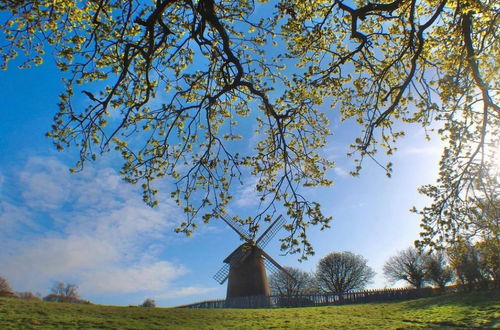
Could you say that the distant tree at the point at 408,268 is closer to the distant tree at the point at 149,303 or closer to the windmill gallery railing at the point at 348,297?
the windmill gallery railing at the point at 348,297

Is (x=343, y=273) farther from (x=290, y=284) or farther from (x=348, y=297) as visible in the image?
(x=348, y=297)

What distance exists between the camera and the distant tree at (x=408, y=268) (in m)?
61.1

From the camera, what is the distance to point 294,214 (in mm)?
9727

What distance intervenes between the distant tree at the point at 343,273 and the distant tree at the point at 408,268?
372 centimetres

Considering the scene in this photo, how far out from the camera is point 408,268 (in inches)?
2454

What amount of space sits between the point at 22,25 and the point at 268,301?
3222 cm

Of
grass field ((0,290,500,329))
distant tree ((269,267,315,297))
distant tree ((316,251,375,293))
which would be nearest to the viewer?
grass field ((0,290,500,329))

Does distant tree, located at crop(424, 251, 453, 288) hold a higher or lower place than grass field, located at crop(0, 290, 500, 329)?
higher

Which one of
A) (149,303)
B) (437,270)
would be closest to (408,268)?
(437,270)

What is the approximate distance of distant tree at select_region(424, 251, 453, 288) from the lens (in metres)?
54.9

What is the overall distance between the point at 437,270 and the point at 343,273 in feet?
56.7

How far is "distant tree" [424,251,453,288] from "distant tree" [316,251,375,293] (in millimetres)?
11752

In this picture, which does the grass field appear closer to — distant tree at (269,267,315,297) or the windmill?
the windmill

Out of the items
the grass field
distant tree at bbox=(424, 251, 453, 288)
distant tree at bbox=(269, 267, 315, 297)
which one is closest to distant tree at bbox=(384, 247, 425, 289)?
distant tree at bbox=(424, 251, 453, 288)
